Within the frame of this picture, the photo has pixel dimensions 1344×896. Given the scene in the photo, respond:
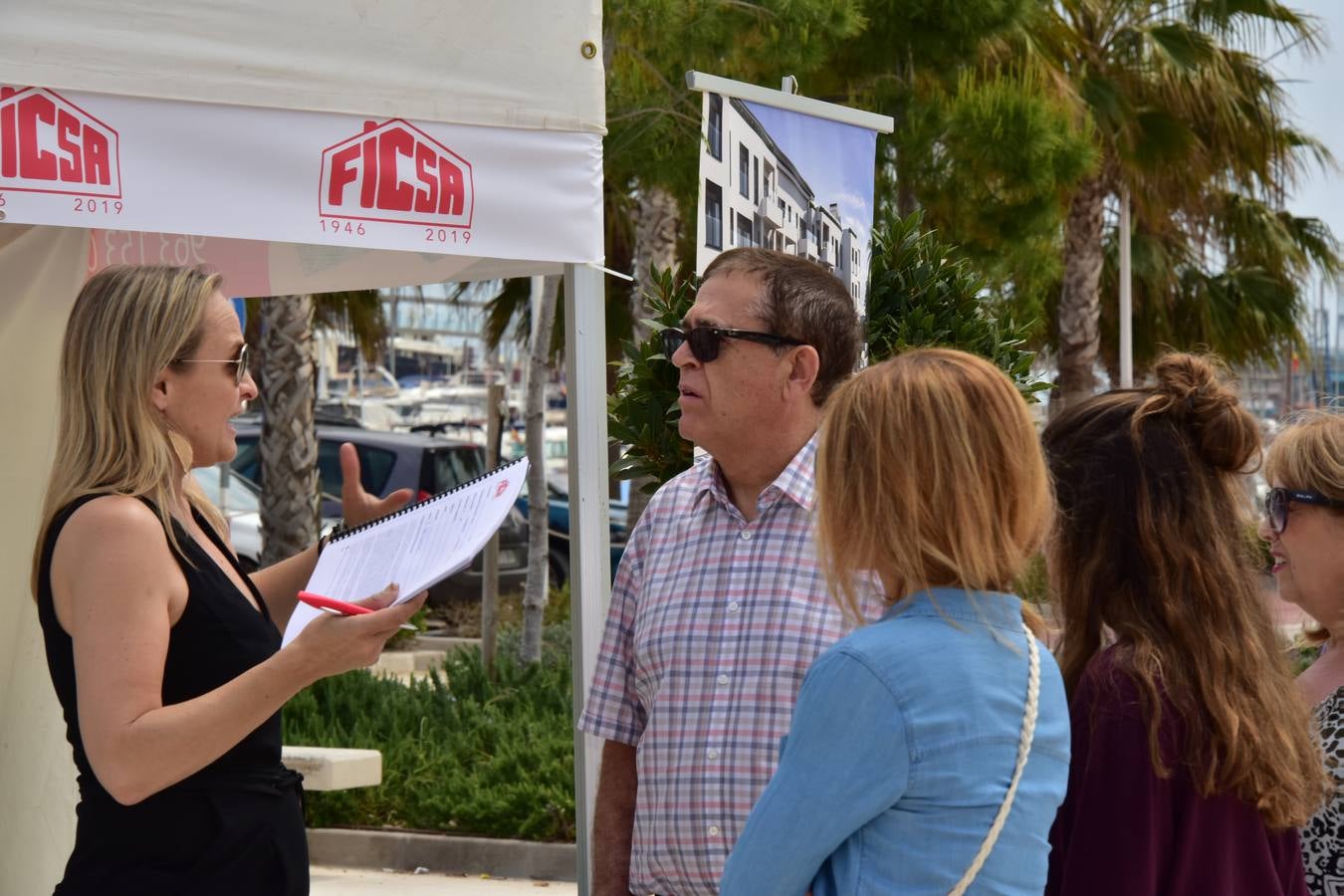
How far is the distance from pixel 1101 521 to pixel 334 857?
18.2 ft

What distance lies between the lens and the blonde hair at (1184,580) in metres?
1.89

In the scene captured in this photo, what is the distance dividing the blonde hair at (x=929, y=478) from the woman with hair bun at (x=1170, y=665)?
1.06ft

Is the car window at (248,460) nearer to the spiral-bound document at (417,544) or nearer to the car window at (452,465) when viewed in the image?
the car window at (452,465)

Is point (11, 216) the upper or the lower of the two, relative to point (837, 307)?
upper

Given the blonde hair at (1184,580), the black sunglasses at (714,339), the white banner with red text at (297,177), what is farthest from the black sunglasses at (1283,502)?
the white banner with red text at (297,177)

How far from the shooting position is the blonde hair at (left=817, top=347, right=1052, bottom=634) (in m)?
1.68

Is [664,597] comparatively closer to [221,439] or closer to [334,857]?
[221,439]

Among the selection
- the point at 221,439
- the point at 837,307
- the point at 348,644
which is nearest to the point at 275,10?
the point at 221,439

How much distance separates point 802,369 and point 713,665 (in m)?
0.59

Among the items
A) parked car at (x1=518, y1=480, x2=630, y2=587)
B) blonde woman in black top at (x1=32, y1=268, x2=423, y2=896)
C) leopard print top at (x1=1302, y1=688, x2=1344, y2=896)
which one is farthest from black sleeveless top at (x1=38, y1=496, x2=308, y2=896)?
parked car at (x1=518, y1=480, x2=630, y2=587)

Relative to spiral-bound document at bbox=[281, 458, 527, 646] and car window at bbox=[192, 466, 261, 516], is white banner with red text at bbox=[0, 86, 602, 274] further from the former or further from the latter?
car window at bbox=[192, 466, 261, 516]

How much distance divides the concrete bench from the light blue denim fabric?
189 inches

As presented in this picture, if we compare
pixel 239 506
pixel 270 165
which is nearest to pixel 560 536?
pixel 239 506

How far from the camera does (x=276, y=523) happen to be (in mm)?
9766
